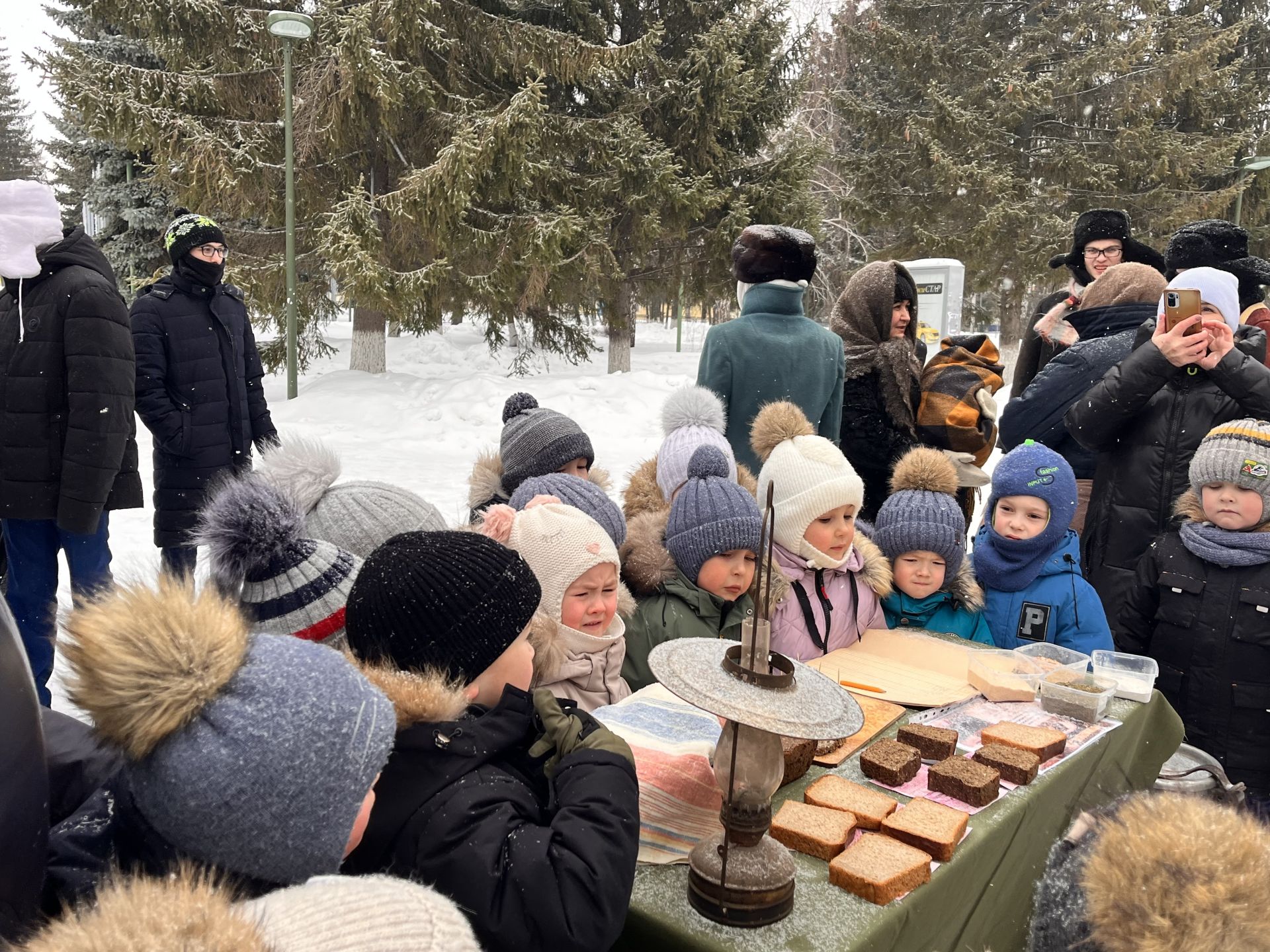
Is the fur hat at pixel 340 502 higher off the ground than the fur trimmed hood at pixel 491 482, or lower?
higher

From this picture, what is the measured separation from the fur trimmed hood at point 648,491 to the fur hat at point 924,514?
0.49m

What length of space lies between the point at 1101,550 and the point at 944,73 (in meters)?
18.4

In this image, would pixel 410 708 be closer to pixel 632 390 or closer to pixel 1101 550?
pixel 1101 550

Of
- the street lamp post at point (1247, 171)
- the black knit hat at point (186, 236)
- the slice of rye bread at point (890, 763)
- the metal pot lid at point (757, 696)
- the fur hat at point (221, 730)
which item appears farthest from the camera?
the street lamp post at point (1247, 171)

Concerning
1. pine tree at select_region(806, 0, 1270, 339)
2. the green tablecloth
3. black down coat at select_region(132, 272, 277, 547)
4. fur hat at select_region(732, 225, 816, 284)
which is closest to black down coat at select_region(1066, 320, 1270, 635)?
the green tablecloth

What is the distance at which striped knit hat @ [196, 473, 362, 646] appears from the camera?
5.59 ft

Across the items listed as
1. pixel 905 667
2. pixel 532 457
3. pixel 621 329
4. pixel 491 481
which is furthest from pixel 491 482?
pixel 621 329

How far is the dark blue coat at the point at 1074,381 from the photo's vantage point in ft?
12.0

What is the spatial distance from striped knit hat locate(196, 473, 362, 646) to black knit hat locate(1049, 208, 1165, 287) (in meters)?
4.13

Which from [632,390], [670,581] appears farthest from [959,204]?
[670,581]

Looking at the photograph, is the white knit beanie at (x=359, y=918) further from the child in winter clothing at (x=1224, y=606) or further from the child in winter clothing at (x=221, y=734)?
the child in winter clothing at (x=1224, y=606)

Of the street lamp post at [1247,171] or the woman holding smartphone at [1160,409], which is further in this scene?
the street lamp post at [1247,171]

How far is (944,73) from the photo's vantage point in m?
18.7

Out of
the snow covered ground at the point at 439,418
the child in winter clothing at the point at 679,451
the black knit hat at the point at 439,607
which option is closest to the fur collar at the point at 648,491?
the child in winter clothing at the point at 679,451
